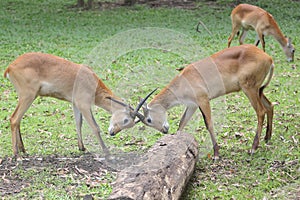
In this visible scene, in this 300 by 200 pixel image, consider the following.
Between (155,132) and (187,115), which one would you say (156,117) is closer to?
(187,115)

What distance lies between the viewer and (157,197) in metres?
4.26

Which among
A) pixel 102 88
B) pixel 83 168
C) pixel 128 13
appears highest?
pixel 102 88

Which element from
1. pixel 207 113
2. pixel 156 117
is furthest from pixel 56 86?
pixel 207 113

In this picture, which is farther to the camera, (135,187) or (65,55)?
(65,55)

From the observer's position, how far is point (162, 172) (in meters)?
4.60

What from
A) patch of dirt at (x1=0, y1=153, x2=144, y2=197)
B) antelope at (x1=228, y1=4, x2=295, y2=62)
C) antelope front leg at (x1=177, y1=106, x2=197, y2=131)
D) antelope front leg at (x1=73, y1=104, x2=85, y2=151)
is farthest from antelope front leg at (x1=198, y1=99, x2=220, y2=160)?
antelope at (x1=228, y1=4, x2=295, y2=62)

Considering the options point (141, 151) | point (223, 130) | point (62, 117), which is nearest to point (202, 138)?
point (223, 130)

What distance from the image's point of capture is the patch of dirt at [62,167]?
17.4 feet

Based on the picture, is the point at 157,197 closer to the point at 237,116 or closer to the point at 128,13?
the point at 237,116

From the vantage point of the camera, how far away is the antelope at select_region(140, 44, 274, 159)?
236 inches

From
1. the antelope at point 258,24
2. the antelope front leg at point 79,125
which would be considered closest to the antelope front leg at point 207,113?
the antelope front leg at point 79,125

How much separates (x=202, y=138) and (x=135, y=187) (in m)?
2.70

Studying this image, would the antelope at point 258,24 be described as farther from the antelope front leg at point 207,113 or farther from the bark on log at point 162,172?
the bark on log at point 162,172

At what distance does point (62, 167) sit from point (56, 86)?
3.54ft
